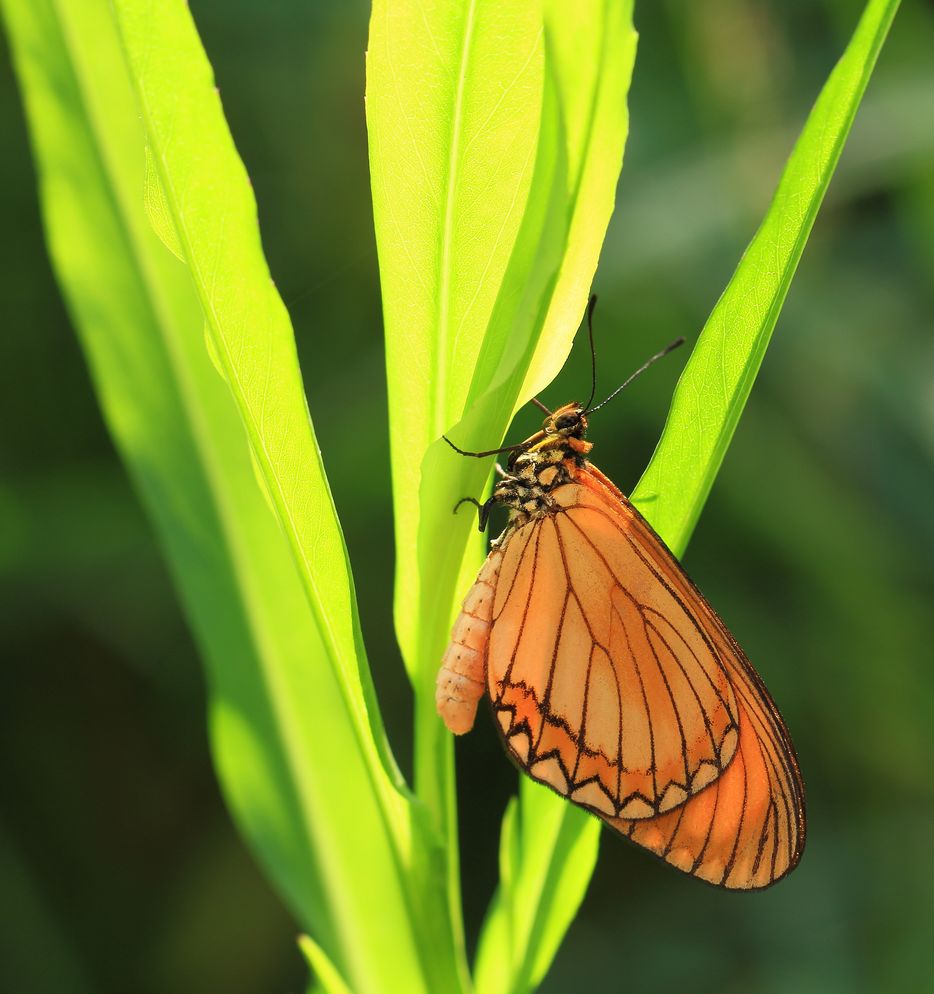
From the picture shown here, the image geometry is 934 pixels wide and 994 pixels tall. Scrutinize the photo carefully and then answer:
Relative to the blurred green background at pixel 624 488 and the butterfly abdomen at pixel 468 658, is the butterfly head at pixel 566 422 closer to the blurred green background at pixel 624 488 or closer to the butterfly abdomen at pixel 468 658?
the butterfly abdomen at pixel 468 658

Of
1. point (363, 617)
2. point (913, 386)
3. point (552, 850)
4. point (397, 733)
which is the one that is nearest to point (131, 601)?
point (363, 617)

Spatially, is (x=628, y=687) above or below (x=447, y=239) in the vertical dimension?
below

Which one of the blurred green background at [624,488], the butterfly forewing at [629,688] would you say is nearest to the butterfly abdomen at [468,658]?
the butterfly forewing at [629,688]

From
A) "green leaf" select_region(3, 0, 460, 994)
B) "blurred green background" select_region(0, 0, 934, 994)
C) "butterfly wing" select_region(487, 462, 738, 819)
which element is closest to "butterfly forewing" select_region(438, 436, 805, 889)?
"butterfly wing" select_region(487, 462, 738, 819)

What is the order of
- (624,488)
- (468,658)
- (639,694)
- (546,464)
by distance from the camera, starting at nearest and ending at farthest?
(468,658) < (639,694) < (546,464) < (624,488)

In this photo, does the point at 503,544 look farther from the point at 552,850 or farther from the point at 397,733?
the point at 397,733

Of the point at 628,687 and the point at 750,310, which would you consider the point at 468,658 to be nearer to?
the point at 628,687

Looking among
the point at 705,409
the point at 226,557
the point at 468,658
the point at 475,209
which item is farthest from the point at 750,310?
the point at 226,557
